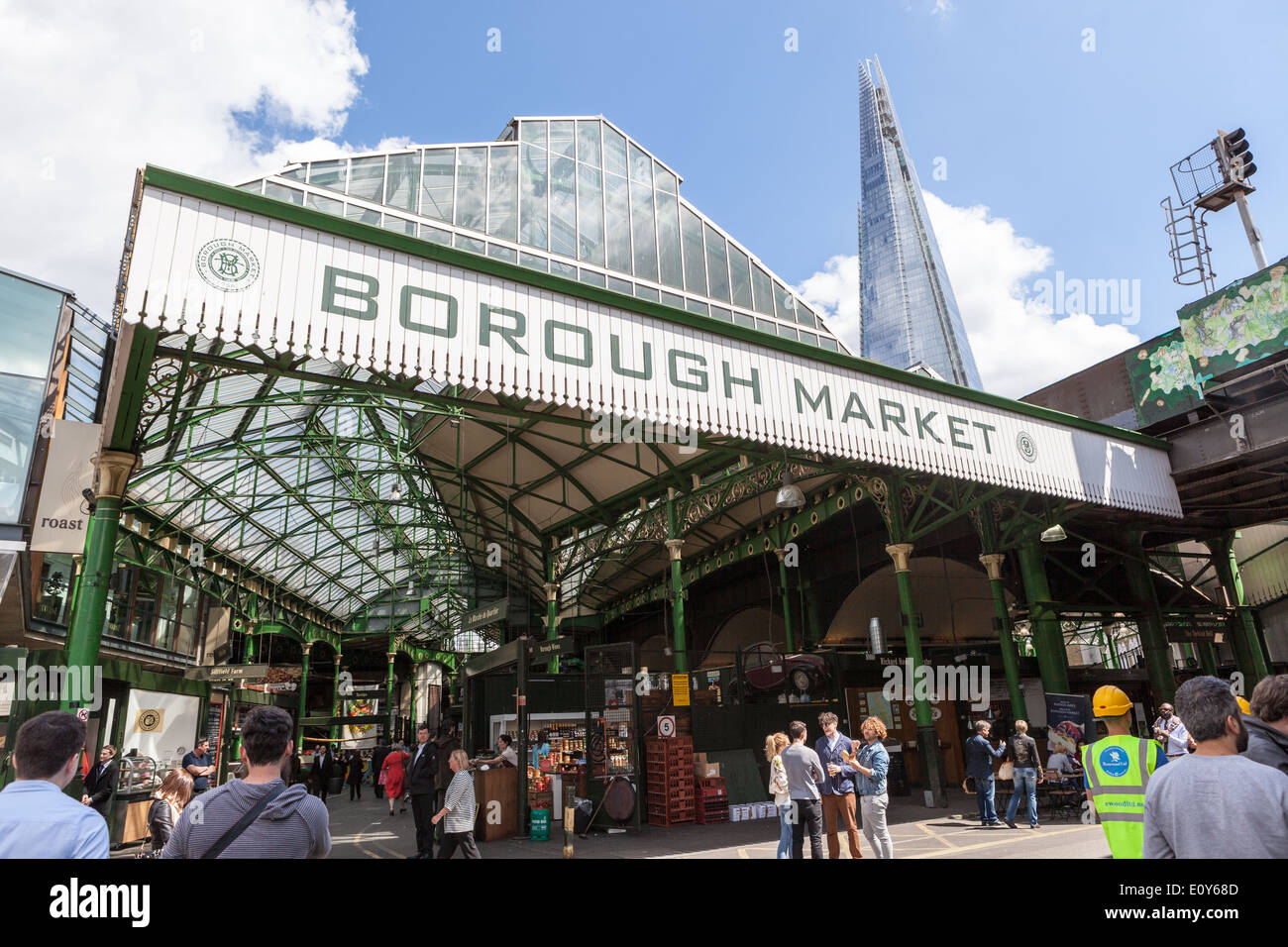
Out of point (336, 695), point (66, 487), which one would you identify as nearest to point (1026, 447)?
point (66, 487)

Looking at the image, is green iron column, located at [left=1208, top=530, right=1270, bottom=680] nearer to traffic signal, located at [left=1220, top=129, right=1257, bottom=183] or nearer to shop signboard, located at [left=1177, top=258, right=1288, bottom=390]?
shop signboard, located at [left=1177, top=258, right=1288, bottom=390]

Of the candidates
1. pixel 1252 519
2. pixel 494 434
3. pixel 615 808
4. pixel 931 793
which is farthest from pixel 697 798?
pixel 1252 519

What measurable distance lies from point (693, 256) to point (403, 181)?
32.0 feet

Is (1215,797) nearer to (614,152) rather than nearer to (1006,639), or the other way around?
(1006,639)

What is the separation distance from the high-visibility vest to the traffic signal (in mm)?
17737

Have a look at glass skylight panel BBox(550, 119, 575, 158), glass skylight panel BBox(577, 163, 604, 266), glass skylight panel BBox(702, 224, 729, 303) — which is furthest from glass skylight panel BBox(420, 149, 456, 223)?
glass skylight panel BBox(702, 224, 729, 303)

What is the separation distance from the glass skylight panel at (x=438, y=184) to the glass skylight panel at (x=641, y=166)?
6.67m

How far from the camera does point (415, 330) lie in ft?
24.0

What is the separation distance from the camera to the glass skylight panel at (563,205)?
24125mm

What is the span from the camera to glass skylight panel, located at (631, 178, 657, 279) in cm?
2498

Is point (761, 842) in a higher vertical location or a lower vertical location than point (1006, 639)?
lower

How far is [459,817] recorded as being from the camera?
8.34 metres

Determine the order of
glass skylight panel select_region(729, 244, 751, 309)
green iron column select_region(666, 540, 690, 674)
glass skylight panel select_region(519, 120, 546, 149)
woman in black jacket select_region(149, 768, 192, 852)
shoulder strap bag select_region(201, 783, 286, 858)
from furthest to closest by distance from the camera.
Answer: glass skylight panel select_region(729, 244, 751, 309) → glass skylight panel select_region(519, 120, 546, 149) → green iron column select_region(666, 540, 690, 674) → woman in black jacket select_region(149, 768, 192, 852) → shoulder strap bag select_region(201, 783, 286, 858)

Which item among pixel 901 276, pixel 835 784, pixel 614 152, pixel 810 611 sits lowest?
pixel 835 784
